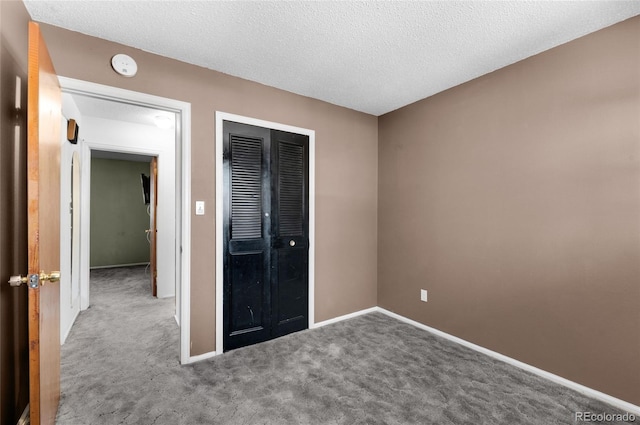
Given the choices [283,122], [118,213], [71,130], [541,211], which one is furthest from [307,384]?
[118,213]

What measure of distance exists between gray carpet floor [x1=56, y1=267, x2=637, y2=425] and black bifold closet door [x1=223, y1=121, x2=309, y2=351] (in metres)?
0.25

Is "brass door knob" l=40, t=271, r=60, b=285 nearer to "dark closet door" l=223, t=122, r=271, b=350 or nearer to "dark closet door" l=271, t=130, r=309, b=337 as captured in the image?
"dark closet door" l=223, t=122, r=271, b=350

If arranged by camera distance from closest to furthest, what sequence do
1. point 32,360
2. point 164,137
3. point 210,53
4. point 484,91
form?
point 32,360 < point 210,53 < point 484,91 < point 164,137

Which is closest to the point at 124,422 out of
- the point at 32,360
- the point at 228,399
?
the point at 228,399

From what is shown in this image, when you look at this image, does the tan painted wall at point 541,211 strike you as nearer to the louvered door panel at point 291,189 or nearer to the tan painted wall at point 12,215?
the louvered door panel at point 291,189

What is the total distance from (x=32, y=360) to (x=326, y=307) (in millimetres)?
2412

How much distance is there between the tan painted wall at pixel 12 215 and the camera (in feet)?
4.57

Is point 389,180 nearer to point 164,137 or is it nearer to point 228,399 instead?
point 228,399

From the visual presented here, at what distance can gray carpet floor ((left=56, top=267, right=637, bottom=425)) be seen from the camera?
1.76 meters

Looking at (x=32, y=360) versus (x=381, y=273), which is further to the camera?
(x=381, y=273)

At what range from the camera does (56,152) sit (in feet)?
5.67

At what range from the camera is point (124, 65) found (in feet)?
6.89

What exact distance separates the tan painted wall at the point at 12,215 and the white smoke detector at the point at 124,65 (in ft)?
1.49

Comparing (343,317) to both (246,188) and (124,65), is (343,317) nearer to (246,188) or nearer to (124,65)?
(246,188)
